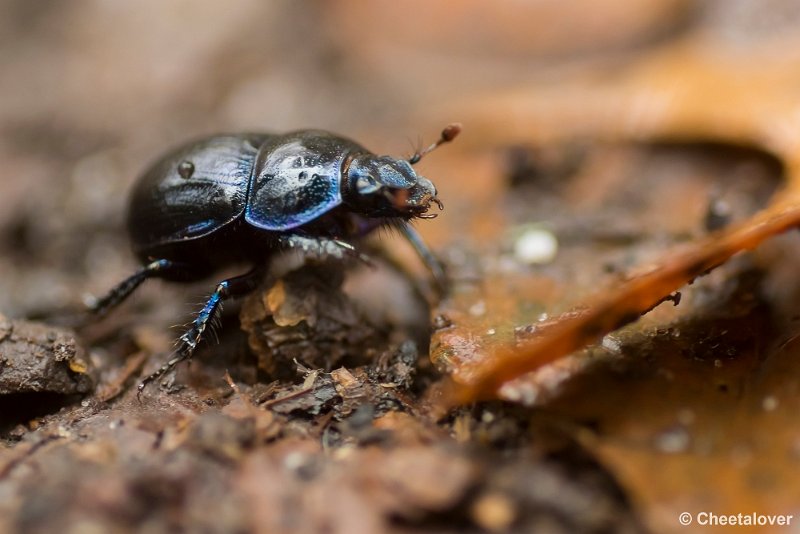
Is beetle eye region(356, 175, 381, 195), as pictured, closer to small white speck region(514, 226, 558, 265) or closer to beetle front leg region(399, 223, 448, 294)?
beetle front leg region(399, 223, 448, 294)

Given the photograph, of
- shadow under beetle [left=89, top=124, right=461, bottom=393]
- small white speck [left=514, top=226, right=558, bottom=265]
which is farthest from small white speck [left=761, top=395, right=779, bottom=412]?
shadow under beetle [left=89, top=124, right=461, bottom=393]

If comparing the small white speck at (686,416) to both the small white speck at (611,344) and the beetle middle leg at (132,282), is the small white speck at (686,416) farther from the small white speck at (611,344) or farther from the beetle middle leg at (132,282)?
the beetle middle leg at (132,282)

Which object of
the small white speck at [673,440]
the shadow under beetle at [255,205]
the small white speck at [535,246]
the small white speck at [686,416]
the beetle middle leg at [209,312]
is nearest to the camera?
the small white speck at [673,440]

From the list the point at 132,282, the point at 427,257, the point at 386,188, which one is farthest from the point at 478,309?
the point at 132,282

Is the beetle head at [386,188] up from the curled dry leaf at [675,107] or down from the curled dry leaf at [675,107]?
down

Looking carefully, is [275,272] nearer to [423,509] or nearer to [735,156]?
[423,509]

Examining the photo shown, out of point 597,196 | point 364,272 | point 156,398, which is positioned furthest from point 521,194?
point 156,398

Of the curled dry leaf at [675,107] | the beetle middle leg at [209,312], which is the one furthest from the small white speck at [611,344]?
the beetle middle leg at [209,312]

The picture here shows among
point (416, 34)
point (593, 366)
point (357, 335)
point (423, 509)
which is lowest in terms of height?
point (423, 509)

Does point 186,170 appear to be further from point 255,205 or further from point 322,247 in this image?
point 322,247
